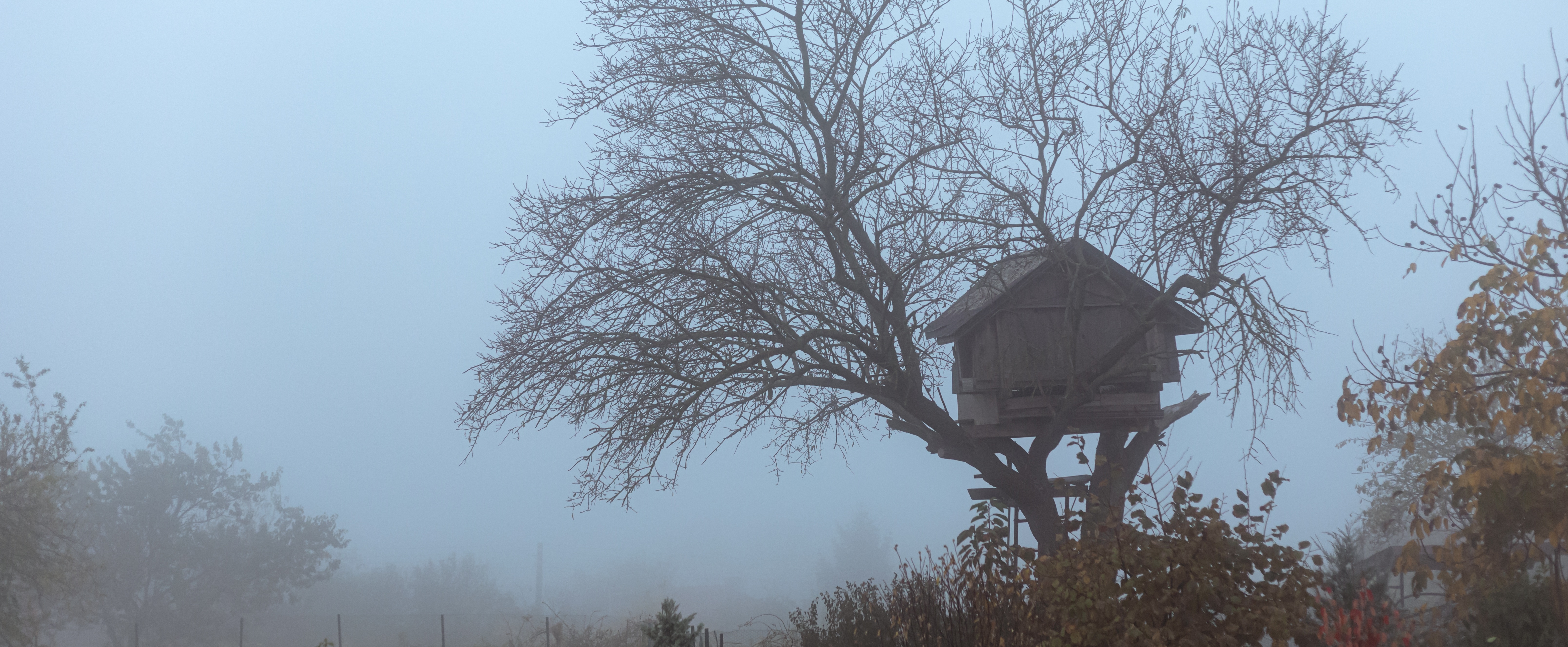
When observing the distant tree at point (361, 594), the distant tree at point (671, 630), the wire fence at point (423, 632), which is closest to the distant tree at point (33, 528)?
the wire fence at point (423, 632)

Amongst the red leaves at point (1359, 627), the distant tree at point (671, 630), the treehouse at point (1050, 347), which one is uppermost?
the treehouse at point (1050, 347)

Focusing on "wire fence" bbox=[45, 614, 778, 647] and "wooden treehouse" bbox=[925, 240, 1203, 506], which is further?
"wire fence" bbox=[45, 614, 778, 647]

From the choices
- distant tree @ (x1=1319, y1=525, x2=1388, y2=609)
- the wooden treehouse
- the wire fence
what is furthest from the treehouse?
the wire fence

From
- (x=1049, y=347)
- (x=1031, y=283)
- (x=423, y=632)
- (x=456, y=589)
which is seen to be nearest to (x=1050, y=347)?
(x=1049, y=347)

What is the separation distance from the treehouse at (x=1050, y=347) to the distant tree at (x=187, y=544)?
1708 inches

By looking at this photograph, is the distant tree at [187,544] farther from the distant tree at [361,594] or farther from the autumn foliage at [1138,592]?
the autumn foliage at [1138,592]

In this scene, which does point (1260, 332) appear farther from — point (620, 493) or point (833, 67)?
point (620, 493)

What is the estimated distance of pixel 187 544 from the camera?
47.2m

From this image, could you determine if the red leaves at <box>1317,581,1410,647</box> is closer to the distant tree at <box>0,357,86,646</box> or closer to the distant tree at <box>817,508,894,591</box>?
the distant tree at <box>0,357,86,646</box>

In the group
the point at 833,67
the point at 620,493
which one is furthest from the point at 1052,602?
the point at 833,67

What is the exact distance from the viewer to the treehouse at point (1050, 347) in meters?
10.1

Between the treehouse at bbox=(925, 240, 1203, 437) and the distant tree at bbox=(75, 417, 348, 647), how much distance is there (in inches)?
1708

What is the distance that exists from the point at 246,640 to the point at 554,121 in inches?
1792

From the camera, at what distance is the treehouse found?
33.3ft
